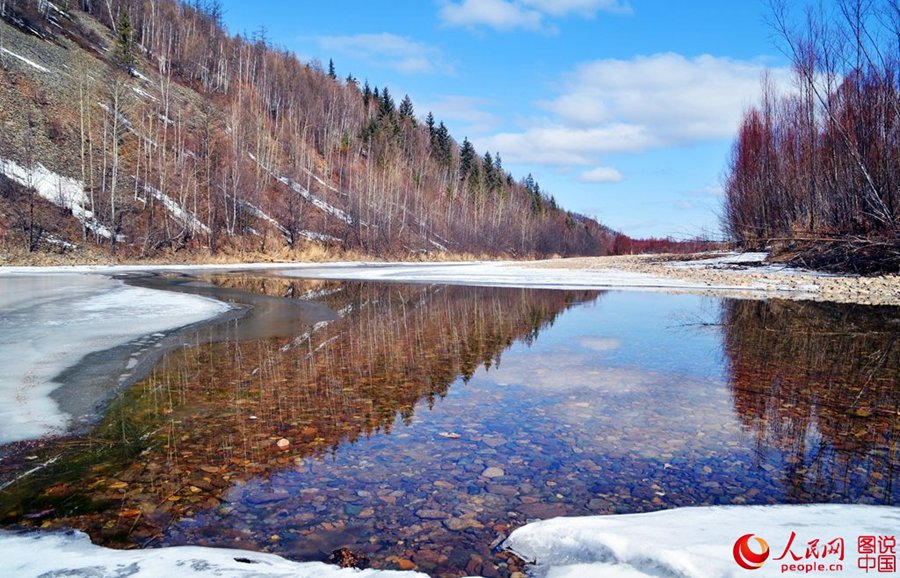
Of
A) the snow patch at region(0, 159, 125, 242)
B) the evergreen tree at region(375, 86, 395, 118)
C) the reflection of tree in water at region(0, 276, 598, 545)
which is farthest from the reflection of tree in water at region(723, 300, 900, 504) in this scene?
the evergreen tree at region(375, 86, 395, 118)

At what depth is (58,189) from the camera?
30.1m

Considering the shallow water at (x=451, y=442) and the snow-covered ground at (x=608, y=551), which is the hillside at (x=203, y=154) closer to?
the shallow water at (x=451, y=442)

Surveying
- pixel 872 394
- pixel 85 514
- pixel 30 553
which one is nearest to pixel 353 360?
pixel 85 514

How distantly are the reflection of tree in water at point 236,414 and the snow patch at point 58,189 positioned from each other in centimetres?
2754

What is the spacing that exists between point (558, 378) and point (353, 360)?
105 inches

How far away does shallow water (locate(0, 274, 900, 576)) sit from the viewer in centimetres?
284

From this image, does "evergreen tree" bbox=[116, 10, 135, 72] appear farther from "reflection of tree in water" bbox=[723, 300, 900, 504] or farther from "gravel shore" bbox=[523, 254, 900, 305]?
"reflection of tree in water" bbox=[723, 300, 900, 504]

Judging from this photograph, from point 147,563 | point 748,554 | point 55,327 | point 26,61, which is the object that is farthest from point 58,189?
point 748,554

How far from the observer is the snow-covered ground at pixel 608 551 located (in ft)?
7.25

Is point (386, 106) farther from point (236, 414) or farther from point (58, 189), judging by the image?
point (236, 414)

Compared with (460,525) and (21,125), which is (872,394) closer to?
(460,525)

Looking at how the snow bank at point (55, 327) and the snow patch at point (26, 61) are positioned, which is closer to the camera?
the snow bank at point (55, 327)

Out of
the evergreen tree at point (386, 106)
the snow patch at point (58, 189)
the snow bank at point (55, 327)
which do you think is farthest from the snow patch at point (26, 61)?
the evergreen tree at point (386, 106)

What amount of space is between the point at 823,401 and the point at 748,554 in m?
3.54
